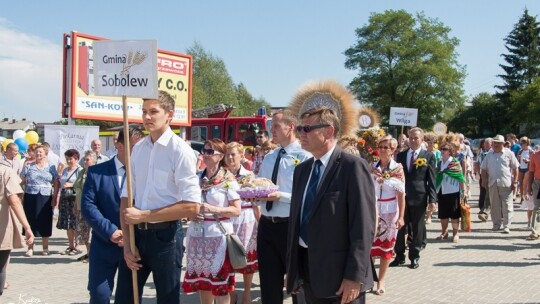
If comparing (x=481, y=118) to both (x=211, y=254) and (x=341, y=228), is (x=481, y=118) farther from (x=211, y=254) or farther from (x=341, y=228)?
(x=341, y=228)

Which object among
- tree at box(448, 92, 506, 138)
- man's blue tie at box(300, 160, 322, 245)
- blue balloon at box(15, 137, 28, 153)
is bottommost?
man's blue tie at box(300, 160, 322, 245)

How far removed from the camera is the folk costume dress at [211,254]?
5527 millimetres

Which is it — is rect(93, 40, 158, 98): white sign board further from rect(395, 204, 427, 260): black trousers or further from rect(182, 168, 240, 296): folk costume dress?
rect(395, 204, 427, 260): black trousers

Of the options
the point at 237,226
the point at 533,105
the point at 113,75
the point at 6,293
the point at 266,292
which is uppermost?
the point at 533,105

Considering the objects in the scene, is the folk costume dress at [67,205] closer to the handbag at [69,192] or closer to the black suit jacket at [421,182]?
the handbag at [69,192]

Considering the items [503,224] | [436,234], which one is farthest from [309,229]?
A: [503,224]

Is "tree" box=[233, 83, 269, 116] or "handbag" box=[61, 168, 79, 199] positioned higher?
"tree" box=[233, 83, 269, 116]

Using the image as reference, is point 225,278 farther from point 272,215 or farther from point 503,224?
point 503,224

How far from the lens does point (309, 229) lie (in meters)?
3.67

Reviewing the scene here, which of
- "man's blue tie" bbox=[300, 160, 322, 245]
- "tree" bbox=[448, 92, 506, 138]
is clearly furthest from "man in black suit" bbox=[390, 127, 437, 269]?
"tree" bbox=[448, 92, 506, 138]

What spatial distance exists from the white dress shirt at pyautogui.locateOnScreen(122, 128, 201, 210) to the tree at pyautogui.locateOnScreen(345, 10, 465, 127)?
2333 inches

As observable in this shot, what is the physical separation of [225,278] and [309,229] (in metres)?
2.14

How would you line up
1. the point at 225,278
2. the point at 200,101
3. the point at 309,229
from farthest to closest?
the point at 200,101 < the point at 225,278 < the point at 309,229

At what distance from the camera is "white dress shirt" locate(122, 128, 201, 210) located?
12.8ft
